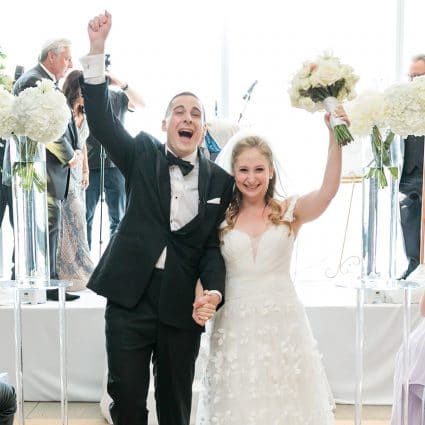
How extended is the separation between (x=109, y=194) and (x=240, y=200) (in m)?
2.49

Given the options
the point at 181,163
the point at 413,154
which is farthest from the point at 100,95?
the point at 413,154

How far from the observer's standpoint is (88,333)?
171 inches

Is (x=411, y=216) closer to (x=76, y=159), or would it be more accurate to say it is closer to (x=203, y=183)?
(x=76, y=159)

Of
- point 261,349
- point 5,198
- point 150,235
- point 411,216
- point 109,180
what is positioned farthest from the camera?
point 109,180

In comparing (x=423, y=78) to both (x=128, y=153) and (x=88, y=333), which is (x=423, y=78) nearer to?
(x=128, y=153)

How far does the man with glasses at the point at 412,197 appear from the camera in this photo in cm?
466

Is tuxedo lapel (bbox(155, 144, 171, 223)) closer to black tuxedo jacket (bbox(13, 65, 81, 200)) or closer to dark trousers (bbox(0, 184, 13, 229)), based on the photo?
black tuxedo jacket (bbox(13, 65, 81, 200))

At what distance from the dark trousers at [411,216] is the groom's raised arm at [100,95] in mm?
2459

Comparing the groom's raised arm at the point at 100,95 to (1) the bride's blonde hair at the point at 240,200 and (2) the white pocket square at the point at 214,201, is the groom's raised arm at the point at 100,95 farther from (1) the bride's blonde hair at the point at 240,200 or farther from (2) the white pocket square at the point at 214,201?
(1) the bride's blonde hair at the point at 240,200

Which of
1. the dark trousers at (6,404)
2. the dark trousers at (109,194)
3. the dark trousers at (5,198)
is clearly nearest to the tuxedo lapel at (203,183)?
the dark trousers at (6,404)

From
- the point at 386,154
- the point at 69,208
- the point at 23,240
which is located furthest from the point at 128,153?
the point at 69,208

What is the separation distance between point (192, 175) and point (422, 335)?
1153mm

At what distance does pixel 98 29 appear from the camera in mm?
2645

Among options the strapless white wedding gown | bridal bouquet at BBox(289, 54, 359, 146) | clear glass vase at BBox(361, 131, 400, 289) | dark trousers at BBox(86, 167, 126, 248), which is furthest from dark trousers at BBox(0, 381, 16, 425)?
dark trousers at BBox(86, 167, 126, 248)
